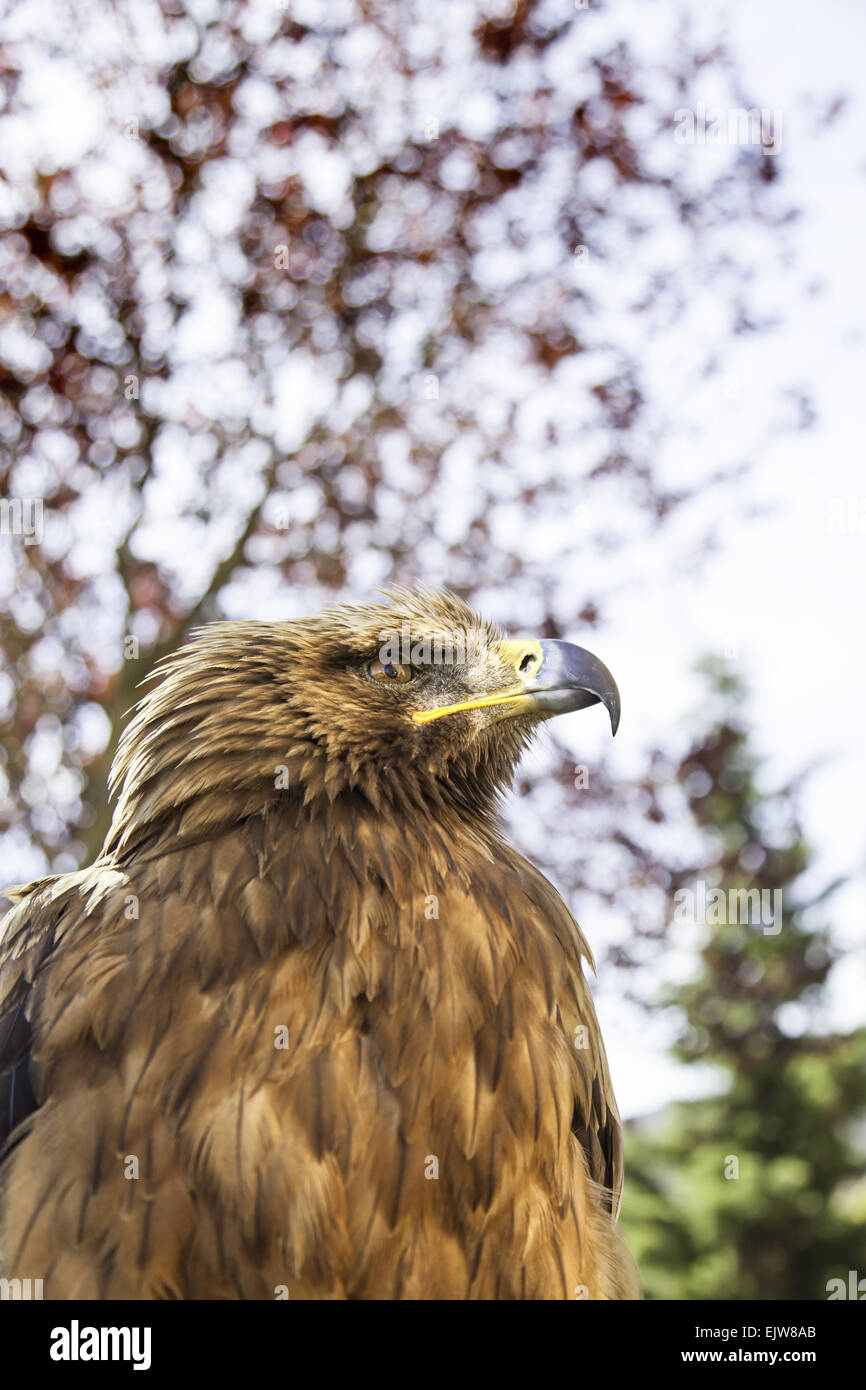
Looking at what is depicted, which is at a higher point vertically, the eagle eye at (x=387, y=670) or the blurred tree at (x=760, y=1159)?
the eagle eye at (x=387, y=670)

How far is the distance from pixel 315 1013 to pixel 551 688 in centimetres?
106

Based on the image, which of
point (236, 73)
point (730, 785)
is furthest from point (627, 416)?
point (730, 785)

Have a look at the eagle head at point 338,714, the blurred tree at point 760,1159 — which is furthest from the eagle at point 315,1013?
the blurred tree at point 760,1159

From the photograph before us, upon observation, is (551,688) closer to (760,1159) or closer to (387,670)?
(387,670)

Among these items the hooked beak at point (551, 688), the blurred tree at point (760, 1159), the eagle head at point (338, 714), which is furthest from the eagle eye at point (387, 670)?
the blurred tree at point (760, 1159)

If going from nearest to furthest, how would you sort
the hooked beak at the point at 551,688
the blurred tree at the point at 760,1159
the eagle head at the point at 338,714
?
the eagle head at the point at 338,714 → the hooked beak at the point at 551,688 → the blurred tree at the point at 760,1159

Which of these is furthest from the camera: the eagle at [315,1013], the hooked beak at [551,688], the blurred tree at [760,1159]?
the blurred tree at [760,1159]

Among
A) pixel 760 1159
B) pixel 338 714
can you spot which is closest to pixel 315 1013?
pixel 338 714

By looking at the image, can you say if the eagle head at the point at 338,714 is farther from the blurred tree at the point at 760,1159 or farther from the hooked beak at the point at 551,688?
the blurred tree at the point at 760,1159

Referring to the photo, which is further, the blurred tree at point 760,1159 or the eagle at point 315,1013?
the blurred tree at point 760,1159

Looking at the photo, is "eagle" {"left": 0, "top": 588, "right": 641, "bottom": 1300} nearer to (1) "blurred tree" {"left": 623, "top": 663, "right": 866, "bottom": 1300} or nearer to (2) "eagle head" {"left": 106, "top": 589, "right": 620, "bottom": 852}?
(2) "eagle head" {"left": 106, "top": 589, "right": 620, "bottom": 852}

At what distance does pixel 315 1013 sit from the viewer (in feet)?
8.54

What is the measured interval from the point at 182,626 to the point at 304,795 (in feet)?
10.8

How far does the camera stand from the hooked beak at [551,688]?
305 centimetres
